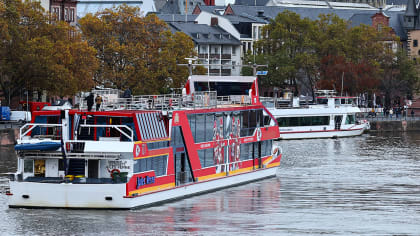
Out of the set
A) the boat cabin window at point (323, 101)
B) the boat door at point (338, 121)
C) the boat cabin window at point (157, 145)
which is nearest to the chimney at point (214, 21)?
the boat cabin window at point (323, 101)

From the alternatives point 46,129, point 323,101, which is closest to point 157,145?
point 46,129

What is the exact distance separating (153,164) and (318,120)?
6285 centimetres

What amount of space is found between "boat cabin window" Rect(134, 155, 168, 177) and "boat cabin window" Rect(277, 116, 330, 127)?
189 feet

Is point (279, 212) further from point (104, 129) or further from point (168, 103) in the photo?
point (168, 103)

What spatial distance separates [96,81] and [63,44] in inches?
626

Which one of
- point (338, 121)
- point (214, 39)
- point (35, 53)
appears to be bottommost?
point (338, 121)

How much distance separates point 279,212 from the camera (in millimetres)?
47656

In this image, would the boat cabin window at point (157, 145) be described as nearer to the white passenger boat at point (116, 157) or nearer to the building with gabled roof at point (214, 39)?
the white passenger boat at point (116, 157)

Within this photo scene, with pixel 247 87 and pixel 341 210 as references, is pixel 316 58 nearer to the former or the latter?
pixel 247 87

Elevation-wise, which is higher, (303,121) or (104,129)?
(104,129)

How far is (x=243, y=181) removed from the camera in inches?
2265

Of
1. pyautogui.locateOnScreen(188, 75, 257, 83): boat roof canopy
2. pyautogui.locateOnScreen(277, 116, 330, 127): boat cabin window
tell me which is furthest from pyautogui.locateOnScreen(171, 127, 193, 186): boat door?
pyautogui.locateOnScreen(277, 116, 330, 127): boat cabin window

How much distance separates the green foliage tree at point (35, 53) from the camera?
9406cm

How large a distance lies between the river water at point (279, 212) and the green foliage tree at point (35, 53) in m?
26.8
